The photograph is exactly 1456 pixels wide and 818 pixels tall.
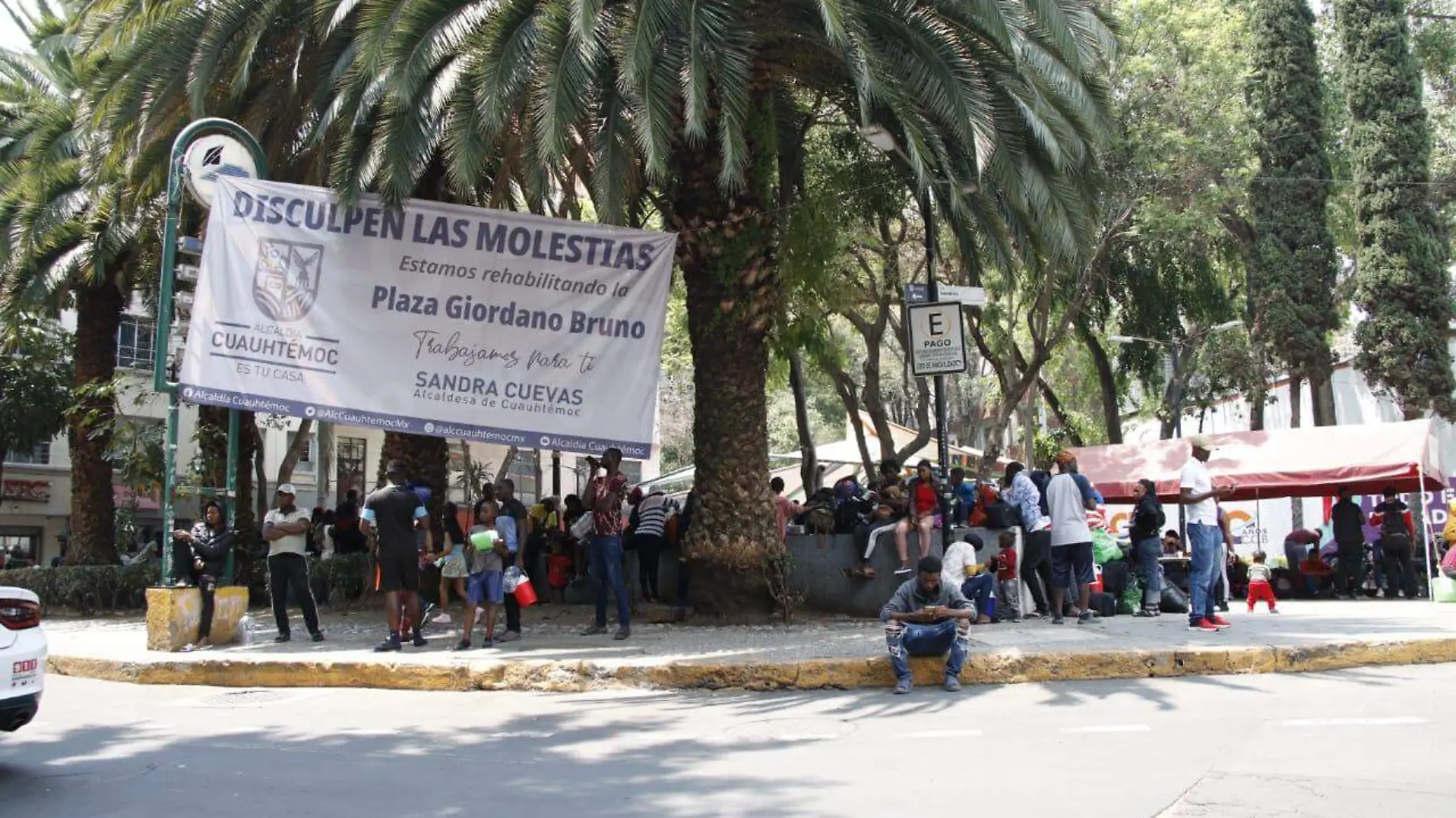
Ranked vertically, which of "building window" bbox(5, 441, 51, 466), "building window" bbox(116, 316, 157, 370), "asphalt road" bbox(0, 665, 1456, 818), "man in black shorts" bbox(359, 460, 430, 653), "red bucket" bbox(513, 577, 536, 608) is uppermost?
"building window" bbox(116, 316, 157, 370)

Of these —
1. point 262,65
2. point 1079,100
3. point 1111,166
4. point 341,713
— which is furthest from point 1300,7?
point 341,713

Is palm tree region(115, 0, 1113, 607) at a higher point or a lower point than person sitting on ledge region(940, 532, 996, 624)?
higher

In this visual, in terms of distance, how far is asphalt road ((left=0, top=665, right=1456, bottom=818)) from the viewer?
5.45 meters

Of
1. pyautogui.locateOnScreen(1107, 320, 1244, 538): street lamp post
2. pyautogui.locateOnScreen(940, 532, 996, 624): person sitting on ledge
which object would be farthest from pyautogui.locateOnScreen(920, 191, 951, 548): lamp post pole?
pyautogui.locateOnScreen(1107, 320, 1244, 538): street lamp post

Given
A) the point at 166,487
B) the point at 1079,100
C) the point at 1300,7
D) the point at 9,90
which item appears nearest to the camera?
the point at 166,487

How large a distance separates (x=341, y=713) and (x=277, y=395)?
3.82 metres

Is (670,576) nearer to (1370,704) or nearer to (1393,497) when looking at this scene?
(1370,704)

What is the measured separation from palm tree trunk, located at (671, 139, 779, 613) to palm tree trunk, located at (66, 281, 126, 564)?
1119cm

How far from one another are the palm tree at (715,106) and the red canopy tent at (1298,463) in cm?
696

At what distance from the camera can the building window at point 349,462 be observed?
1390 inches

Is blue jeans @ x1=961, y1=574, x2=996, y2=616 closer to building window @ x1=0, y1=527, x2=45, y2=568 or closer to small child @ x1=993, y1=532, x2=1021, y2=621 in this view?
small child @ x1=993, y1=532, x2=1021, y2=621

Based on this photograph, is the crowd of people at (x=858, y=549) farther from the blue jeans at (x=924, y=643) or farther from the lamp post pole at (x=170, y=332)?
the lamp post pole at (x=170, y=332)

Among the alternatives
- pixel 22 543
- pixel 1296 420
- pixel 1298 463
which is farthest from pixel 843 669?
pixel 22 543

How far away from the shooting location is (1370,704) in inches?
301
